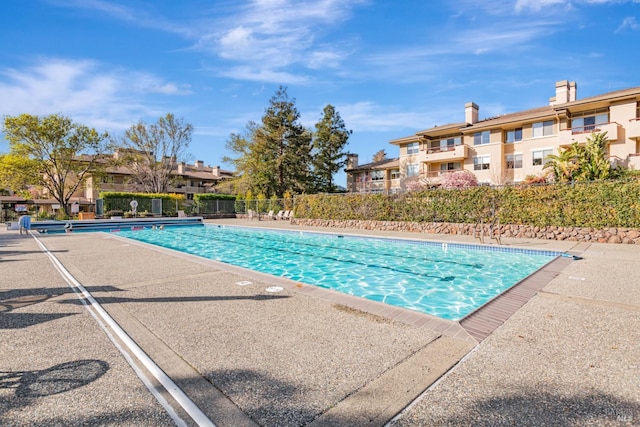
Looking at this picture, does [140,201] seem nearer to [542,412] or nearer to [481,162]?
[481,162]

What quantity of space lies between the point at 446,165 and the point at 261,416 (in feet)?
113

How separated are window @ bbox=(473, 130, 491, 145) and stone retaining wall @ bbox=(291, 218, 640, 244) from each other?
17.8 m

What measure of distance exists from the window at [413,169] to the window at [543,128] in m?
11.1

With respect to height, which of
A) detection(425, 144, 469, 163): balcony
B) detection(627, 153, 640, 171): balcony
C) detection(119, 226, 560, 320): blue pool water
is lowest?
detection(119, 226, 560, 320): blue pool water

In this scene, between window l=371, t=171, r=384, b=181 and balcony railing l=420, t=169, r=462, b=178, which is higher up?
window l=371, t=171, r=384, b=181

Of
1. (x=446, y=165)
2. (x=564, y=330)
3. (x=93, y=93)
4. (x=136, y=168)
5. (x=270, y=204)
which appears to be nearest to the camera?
(x=564, y=330)

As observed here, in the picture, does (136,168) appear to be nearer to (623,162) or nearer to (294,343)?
(294,343)

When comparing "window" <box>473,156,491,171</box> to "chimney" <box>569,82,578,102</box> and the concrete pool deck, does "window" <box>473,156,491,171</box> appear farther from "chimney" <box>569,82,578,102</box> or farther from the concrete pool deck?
the concrete pool deck

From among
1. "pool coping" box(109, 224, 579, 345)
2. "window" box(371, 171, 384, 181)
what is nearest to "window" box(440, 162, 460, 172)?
"window" box(371, 171, 384, 181)

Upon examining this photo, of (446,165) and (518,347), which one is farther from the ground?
(446,165)

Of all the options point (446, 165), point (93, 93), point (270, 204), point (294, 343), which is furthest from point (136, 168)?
point (294, 343)

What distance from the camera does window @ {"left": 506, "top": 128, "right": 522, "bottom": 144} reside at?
2895cm

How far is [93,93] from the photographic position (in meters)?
15.8

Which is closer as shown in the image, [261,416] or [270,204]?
[261,416]
